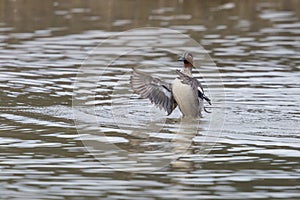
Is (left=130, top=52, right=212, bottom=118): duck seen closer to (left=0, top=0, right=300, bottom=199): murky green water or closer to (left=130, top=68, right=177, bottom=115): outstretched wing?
(left=130, top=68, right=177, bottom=115): outstretched wing

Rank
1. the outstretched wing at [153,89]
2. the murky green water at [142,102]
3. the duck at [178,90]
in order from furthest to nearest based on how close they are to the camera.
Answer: the outstretched wing at [153,89] < the duck at [178,90] < the murky green water at [142,102]

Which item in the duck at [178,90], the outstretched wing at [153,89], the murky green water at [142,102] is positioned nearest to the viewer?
the murky green water at [142,102]

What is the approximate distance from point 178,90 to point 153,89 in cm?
32

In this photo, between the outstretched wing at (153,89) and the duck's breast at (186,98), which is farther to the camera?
the outstretched wing at (153,89)

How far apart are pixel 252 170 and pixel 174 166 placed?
0.72 m

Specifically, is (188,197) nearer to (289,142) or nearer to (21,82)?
(289,142)

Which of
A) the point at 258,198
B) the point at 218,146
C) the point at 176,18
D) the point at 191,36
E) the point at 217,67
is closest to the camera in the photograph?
the point at 258,198

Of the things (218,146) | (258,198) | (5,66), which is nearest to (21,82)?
(5,66)

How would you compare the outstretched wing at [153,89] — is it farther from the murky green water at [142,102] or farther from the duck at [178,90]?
the murky green water at [142,102]

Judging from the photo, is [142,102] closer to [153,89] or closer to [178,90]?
[153,89]

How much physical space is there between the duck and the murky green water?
21cm

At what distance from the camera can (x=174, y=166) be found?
371 inches

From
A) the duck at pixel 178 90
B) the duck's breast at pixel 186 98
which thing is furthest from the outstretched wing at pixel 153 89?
the duck's breast at pixel 186 98

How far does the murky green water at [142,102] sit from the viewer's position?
28.7 ft
